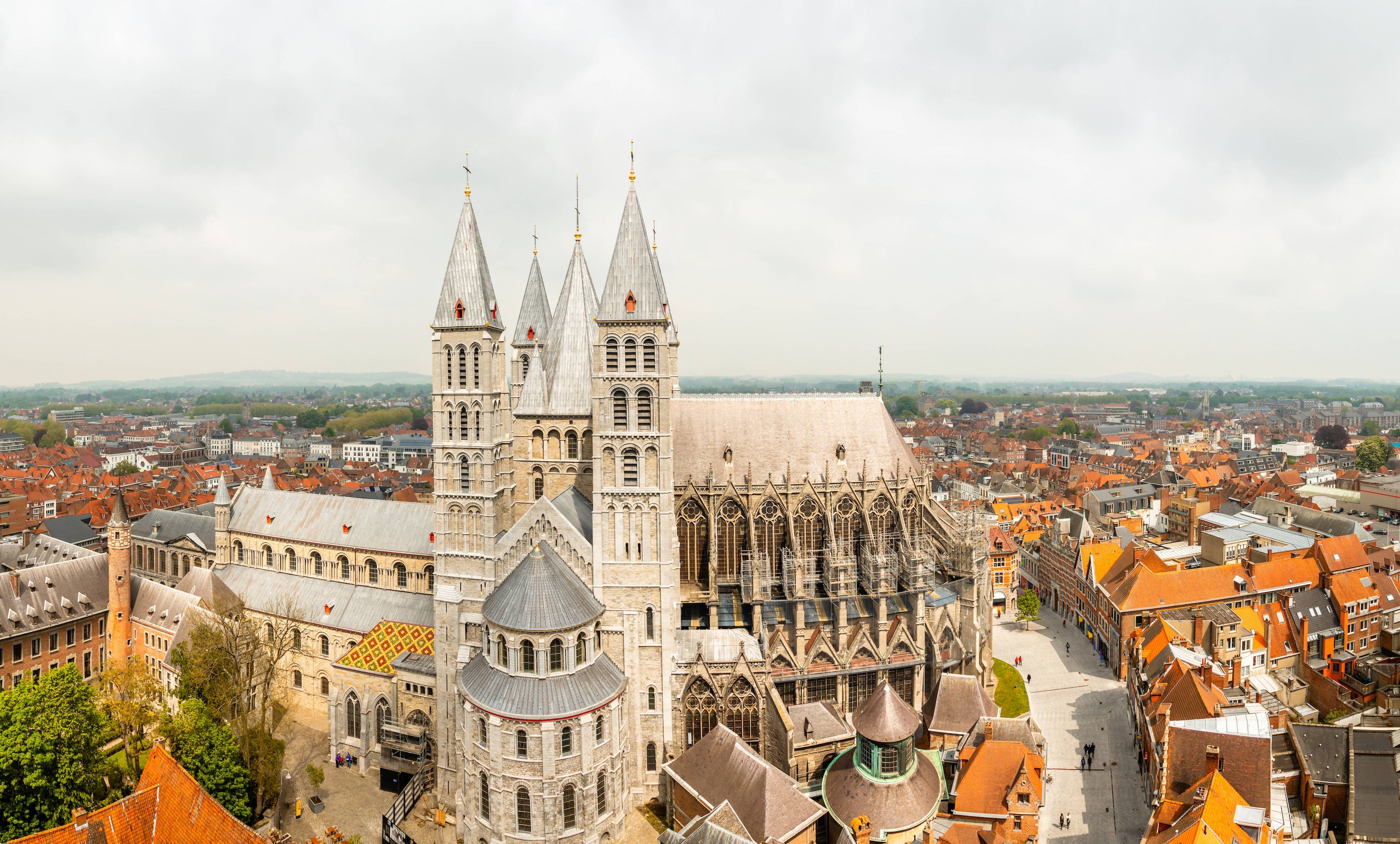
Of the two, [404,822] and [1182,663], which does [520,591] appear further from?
[1182,663]

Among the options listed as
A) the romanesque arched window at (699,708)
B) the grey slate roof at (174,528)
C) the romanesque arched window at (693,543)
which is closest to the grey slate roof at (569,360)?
the romanesque arched window at (693,543)

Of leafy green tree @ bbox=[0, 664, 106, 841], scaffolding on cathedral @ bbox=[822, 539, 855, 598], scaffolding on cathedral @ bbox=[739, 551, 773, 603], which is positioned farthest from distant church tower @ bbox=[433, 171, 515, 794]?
scaffolding on cathedral @ bbox=[822, 539, 855, 598]

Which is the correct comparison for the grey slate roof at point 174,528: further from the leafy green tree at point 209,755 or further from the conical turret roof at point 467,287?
the conical turret roof at point 467,287

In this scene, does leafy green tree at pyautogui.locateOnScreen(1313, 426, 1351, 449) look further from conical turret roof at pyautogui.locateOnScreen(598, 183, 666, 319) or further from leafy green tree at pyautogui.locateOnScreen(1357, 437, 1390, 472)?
conical turret roof at pyautogui.locateOnScreen(598, 183, 666, 319)

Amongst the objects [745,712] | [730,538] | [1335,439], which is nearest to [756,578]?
[730,538]

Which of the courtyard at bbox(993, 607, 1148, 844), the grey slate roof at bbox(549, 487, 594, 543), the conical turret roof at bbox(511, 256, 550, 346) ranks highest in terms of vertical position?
the conical turret roof at bbox(511, 256, 550, 346)

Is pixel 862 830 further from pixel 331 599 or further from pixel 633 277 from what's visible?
pixel 331 599

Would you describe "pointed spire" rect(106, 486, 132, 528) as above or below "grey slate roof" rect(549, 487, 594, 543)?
below
